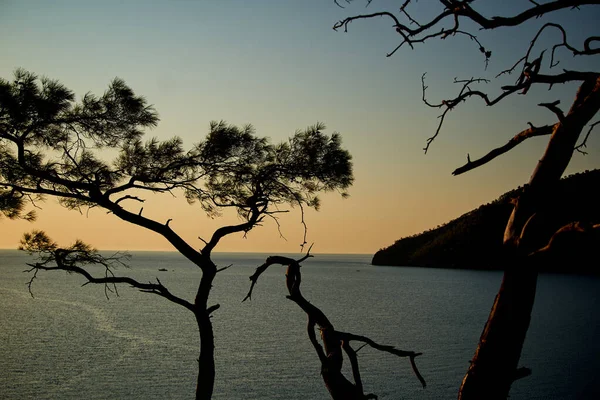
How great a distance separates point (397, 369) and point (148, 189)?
18.5 m

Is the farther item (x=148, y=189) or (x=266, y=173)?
(x=266, y=173)

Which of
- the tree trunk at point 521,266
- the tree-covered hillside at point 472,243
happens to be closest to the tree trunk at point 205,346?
the tree trunk at point 521,266

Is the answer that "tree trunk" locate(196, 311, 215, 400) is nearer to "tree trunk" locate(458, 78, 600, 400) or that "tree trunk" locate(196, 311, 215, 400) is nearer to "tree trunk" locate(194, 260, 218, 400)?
"tree trunk" locate(194, 260, 218, 400)

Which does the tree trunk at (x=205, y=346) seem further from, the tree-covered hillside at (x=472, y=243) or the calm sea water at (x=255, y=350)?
the tree-covered hillside at (x=472, y=243)

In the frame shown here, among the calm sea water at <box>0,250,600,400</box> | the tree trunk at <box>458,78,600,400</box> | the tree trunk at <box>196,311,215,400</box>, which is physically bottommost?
the calm sea water at <box>0,250,600,400</box>

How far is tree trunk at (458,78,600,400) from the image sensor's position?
10.7 ft

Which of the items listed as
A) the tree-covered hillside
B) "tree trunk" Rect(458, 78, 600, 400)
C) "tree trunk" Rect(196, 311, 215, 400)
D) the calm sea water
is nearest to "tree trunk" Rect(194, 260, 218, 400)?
"tree trunk" Rect(196, 311, 215, 400)

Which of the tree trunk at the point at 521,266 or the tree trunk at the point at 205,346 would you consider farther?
the tree trunk at the point at 205,346

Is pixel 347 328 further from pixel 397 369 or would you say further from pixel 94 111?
pixel 94 111

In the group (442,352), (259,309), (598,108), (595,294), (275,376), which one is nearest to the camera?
(598,108)

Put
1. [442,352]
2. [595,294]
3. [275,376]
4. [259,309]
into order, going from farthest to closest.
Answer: [595,294], [259,309], [442,352], [275,376]

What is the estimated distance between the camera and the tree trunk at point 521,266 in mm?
3256

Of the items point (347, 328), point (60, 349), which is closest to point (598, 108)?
point (60, 349)

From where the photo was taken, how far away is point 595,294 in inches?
2692
